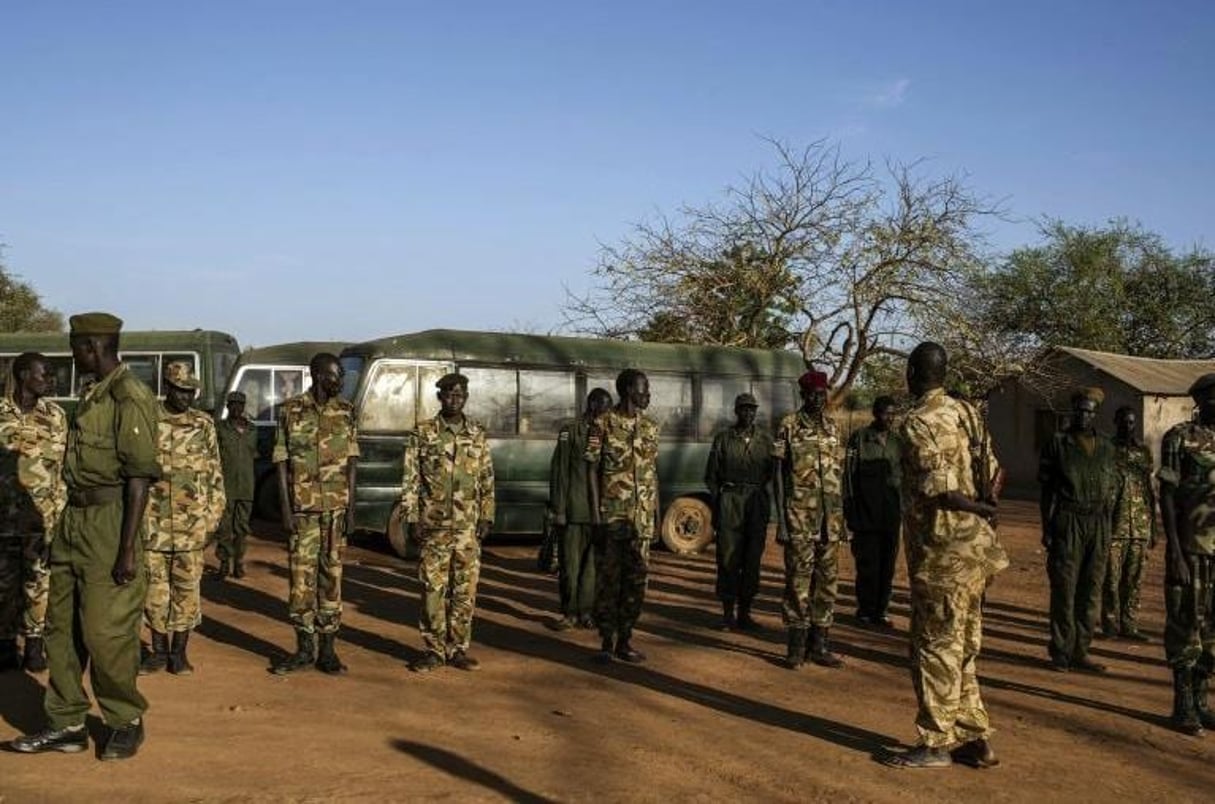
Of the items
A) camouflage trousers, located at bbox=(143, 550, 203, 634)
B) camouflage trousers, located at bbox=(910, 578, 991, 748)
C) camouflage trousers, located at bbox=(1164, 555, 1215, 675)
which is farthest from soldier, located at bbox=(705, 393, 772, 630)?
camouflage trousers, located at bbox=(143, 550, 203, 634)

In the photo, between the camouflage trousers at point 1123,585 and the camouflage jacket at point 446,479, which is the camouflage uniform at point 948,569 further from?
the camouflage trousers at point 1123,585

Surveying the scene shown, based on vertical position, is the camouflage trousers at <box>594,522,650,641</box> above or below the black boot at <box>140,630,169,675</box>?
above

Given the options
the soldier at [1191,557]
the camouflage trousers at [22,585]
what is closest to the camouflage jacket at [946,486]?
the soldier at [1191,557]

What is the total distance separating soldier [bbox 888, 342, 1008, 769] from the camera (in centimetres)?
506

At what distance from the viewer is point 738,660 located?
24.8 feet

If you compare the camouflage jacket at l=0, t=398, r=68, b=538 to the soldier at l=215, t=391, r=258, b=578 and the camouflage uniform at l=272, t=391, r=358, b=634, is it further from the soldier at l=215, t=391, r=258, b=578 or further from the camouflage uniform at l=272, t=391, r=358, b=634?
the soldier at l=215, t=391, r=258, b=578

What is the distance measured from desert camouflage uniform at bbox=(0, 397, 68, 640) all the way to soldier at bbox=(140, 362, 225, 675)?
0.61m

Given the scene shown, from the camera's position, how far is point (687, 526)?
14.0 metres

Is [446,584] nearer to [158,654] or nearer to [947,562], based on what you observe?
[158,654]

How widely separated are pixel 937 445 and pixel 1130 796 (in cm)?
176

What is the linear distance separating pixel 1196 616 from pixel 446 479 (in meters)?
4.29

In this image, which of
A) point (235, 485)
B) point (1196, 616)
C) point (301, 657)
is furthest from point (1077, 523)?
point (235, 485)

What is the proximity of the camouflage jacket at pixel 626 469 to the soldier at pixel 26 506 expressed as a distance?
132 inches

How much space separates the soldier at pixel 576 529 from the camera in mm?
8656
